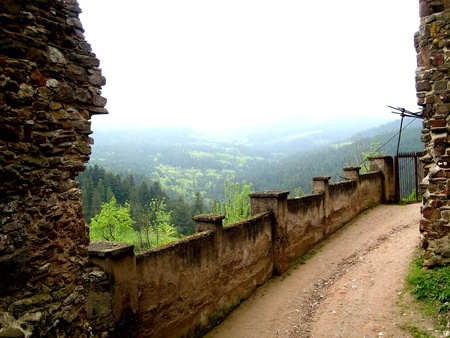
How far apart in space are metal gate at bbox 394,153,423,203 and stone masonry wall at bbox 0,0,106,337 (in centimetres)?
1333

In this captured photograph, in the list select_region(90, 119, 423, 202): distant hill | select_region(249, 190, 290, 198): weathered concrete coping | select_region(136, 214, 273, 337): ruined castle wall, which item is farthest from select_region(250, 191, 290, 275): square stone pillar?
select_region(90, 119, 423, 202): distant hill

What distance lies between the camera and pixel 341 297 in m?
7.04

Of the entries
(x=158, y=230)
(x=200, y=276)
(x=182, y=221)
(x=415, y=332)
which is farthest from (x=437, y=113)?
(x=182, y=221)

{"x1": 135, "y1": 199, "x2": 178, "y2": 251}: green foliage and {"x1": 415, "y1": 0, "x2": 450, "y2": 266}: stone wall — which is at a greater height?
{"x1": 415, "y1": 0, "x2": 450, "y2": 266}: stone wall

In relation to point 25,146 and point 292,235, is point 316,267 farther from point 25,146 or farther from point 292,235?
point 25,146

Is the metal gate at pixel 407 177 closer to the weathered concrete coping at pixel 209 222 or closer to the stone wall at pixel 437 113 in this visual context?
the stone wall at pixel 437 113

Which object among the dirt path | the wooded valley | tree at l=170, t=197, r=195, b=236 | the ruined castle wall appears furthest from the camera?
tree at l=170, t=197, r=195, b=236

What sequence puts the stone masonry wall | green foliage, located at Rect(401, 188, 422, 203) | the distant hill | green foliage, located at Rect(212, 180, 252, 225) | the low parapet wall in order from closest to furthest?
the stone masonry wall → the low parapet wall → green foliage, located at Rect(401, 188, 422, 203) → green foliage, located at Rect(212, 180, 252, 225) → the distant hill

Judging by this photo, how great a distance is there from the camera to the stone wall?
658cm

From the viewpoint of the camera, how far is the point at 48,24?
3.32m

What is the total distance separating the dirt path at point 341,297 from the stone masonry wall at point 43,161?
3.71 meters

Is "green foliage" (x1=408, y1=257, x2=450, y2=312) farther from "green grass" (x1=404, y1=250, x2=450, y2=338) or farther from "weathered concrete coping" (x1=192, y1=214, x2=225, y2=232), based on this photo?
"weathered concrete coping" (x1=192, y1=214, x2=225, y2=232)

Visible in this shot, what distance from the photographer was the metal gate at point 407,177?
14.2 meters

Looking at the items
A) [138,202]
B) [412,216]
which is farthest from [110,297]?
[138,202]
